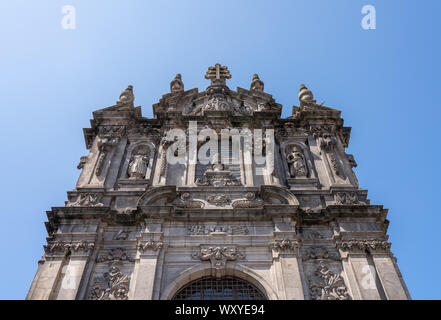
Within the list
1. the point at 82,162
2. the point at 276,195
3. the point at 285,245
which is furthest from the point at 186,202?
the point at 82,162

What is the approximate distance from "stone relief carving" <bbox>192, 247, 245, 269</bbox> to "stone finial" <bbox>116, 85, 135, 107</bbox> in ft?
32.5

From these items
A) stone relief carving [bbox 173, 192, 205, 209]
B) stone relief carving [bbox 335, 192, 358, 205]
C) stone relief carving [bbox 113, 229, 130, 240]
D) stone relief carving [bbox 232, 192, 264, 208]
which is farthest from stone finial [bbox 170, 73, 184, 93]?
stone relief carving [bbox 335, 192, 358, 205]

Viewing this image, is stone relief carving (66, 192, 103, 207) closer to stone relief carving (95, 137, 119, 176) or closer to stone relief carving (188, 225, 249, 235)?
stone relief carving (95, 137, 119, 176)

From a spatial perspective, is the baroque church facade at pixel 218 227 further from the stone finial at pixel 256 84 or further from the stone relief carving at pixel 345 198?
the stone finial at pixel 256 84

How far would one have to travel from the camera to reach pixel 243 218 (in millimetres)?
15930

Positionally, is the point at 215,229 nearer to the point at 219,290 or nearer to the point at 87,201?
the point at 219,290

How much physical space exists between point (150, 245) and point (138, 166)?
473cm

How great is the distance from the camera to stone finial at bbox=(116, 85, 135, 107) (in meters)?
22.1

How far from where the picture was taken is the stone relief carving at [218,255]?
14555 mm
